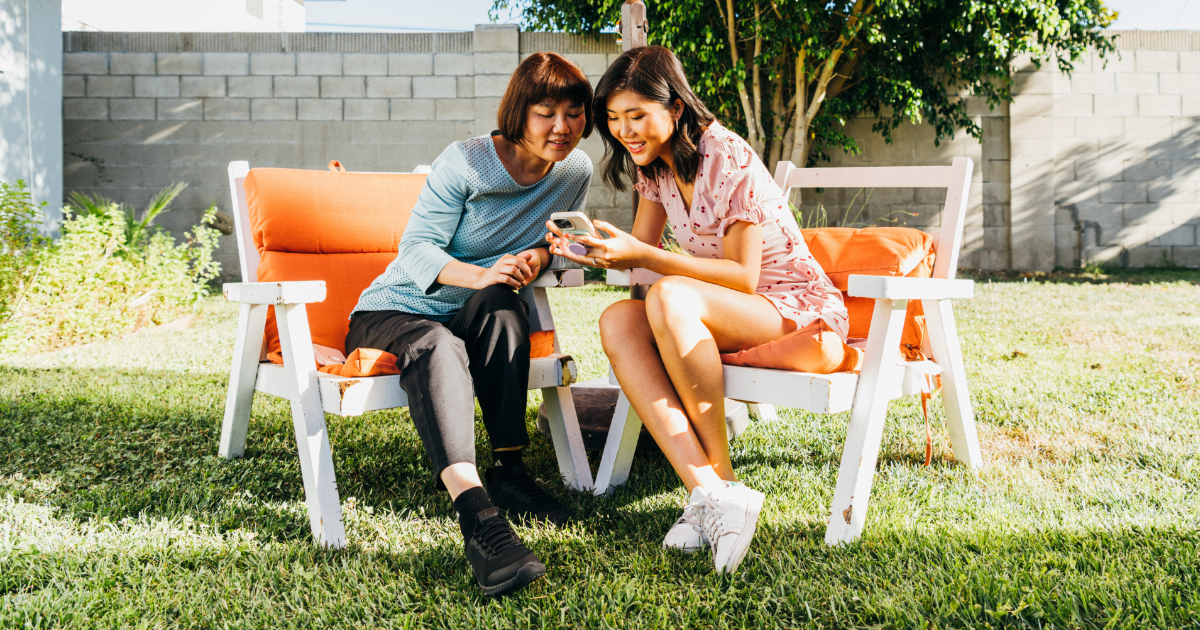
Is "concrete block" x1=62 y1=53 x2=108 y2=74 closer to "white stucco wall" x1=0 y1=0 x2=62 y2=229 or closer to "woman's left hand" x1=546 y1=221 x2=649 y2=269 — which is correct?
"white stucco wall" x1=0 y1=0 x2=62 y2=229

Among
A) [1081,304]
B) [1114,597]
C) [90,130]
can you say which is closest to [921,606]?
[1114,597]

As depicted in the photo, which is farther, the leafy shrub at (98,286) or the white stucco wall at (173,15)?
the white stucco wall at (173,15)

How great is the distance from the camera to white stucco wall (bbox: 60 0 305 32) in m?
9.80

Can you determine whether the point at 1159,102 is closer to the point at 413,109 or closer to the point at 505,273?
the point at 413,109

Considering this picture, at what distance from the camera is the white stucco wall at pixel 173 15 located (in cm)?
980

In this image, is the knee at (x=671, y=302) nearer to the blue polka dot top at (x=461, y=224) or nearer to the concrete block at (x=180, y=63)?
the blue polka dot top at (x=461, y=224)

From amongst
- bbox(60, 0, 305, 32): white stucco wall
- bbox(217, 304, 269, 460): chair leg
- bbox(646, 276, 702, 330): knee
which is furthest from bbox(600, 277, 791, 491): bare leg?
bbox(60, 0, 305, 32): white stucco wall

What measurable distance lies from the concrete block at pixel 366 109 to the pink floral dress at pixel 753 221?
5.42 meters

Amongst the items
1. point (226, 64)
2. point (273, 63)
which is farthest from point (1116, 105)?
point (226, 64)

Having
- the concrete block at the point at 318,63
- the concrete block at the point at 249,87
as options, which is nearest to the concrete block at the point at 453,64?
the concrete block at the point at 318,63

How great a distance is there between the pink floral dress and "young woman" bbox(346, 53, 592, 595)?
0.32 m

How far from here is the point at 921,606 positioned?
3.92 ft

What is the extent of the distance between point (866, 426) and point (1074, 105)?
707 cm

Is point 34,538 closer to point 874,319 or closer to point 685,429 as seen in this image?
point 685,429
